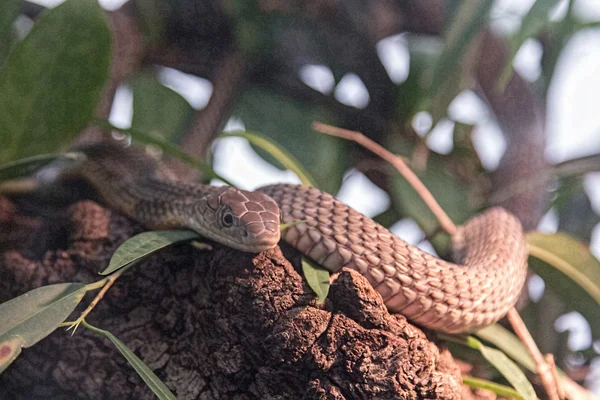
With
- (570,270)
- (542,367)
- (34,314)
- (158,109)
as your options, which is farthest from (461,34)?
(34,314)

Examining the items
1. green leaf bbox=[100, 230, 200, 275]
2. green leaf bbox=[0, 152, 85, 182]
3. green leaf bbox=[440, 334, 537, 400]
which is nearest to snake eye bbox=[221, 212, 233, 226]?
green leaf bbox=[100, 230, 200, 275]

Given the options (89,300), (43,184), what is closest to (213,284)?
(89,300)

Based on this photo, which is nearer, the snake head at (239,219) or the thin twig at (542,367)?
the snake head at (239,219)

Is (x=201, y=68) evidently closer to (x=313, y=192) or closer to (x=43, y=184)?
(x=43, y=184)

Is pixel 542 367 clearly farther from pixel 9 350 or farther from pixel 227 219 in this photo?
pixel 9 350

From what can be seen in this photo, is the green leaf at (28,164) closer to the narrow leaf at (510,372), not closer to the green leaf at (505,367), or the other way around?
the green leaf at (505,367)

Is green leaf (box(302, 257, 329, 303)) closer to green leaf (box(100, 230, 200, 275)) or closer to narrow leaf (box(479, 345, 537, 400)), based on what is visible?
green leaf (box(100, 230, 200, 275))

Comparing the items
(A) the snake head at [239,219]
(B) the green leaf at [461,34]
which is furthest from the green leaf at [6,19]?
(B) the green leaf at [461,34]
